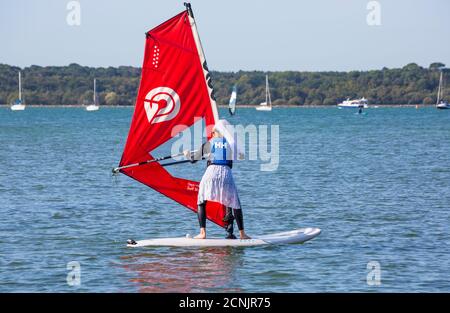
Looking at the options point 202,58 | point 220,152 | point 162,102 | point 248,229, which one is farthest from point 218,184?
point 248,229

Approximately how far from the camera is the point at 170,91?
716 inches

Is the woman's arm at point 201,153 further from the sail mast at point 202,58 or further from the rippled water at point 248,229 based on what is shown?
the rippled water at point 248,229

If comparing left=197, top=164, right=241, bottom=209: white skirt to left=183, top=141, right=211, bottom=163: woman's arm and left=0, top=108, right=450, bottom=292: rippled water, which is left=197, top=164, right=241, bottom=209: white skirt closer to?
left=183, top=141, right=211, bottom=163: woman's arm

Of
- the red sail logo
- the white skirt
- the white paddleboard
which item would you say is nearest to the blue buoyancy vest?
the white skirt

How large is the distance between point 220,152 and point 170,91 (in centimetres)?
165

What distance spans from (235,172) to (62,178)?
309 inches

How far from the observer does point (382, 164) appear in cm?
4356

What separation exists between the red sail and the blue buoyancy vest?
29.4 inches

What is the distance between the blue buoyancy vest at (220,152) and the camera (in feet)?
57.1

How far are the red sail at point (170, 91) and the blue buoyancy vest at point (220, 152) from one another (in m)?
0.75

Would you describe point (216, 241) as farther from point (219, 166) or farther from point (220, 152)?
point (220, 152)

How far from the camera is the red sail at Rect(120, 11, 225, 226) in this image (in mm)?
17906

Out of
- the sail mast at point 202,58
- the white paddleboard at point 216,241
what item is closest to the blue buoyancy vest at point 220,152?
the sail mast at point 202,58
